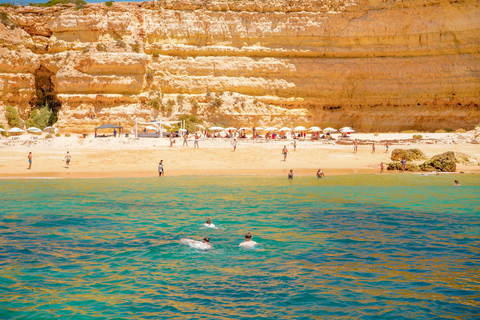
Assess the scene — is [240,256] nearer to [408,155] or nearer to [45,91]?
→ [408,155]

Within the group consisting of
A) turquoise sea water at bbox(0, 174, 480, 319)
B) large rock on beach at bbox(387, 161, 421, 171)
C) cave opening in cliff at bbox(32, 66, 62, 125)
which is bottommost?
turquoise sea water at bbox(0, 174, 480, 319)

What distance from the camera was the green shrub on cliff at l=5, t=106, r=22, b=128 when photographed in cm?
4622

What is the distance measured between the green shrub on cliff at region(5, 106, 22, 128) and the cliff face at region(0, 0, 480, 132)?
0.81 meters

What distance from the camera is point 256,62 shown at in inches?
1935

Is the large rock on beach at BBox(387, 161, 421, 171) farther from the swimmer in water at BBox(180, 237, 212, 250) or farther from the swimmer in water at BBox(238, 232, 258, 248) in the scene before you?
the swimmer in water at BBox(180, 237, 212, 250)

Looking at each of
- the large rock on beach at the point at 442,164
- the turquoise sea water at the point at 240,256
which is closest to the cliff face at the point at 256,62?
the large rock on beach at the point at 442,164

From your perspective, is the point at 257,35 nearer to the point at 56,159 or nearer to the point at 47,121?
the point at 47,121

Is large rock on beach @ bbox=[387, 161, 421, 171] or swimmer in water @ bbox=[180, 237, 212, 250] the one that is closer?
swimmer in water @ bbox=[180, 237, 212, 250]

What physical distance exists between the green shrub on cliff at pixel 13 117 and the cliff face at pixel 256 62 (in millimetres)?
809

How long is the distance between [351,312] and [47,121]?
46.5 meters

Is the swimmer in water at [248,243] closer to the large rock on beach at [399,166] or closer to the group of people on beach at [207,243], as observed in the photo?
the group of people on beach at [207,243]

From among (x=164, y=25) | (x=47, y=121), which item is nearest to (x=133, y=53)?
(x=164, y=25)

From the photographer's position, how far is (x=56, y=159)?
29.6 m

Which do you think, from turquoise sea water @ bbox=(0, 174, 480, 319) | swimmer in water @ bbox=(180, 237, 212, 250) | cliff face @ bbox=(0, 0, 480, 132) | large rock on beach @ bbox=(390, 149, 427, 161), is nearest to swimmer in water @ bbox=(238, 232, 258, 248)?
turquoise sea water @ bbox=(0, 174, 480, 319)
